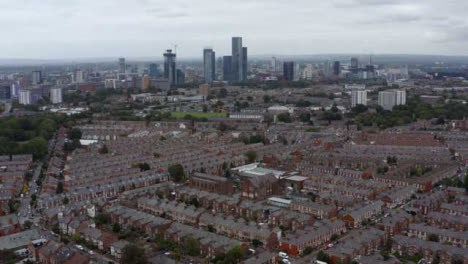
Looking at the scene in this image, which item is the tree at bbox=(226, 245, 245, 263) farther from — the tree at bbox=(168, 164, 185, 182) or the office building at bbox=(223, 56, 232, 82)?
the office building at bbox=(223, 56, 232, 82)

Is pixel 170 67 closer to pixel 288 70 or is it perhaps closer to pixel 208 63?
pixel 208 63

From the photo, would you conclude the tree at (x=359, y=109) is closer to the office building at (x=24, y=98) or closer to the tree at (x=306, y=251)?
the tree at (x=306, y=251)

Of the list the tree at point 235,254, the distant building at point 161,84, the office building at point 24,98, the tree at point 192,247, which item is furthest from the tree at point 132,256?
the distant building at point 161,84

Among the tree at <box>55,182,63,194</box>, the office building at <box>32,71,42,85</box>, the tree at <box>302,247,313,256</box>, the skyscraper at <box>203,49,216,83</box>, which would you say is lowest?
the tree at <box>302,247,313,256</box>

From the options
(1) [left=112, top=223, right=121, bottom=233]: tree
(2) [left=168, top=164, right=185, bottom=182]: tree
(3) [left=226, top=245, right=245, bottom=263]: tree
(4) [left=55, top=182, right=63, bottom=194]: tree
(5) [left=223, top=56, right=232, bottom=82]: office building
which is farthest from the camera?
(5) [left=223, top=56, right=232, bottom=82]: office building

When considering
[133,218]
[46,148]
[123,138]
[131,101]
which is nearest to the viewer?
[133,218]

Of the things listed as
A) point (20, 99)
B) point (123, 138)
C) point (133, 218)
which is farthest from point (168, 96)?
point (133, 218)

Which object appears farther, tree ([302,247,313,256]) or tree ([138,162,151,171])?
tree ([138,162,151,171])

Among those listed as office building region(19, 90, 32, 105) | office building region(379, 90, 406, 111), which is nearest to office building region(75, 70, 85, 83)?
office building region(19, 90, 32, 105)

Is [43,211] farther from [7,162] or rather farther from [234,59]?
[234,59]
